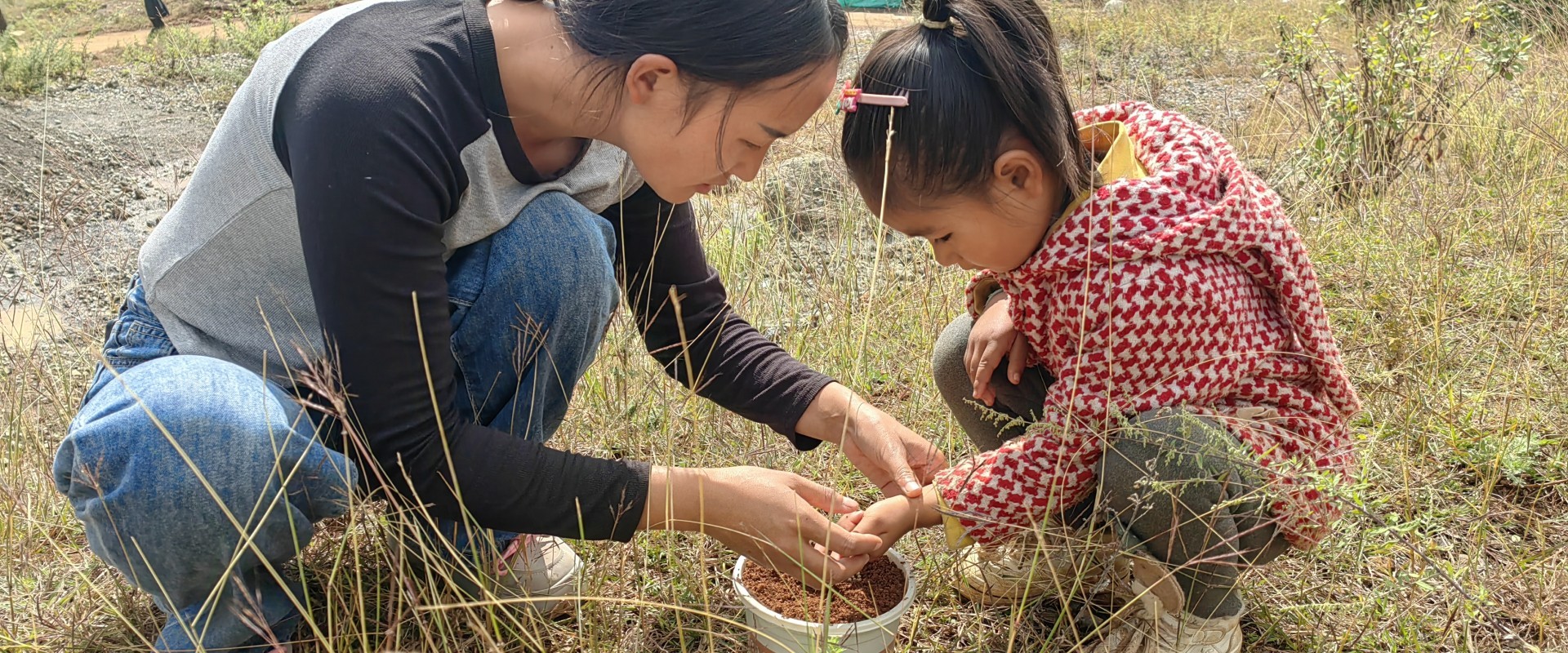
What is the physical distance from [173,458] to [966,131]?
115 centimetres

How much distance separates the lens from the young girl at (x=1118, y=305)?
61.2 inches

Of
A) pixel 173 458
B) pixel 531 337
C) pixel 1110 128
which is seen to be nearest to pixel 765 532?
pixel 531 337

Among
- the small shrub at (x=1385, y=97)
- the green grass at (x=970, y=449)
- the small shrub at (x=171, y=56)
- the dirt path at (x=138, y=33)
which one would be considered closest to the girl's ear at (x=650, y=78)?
the green grass at (x=970, y=449)

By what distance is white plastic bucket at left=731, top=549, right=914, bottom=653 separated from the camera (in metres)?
1.42

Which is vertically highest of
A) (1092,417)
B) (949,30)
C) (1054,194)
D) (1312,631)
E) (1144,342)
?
(949,30)

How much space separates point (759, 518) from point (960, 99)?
668 millimetres

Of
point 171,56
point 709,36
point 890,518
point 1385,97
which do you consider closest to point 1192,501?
point 890,518

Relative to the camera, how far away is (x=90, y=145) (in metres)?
4.78

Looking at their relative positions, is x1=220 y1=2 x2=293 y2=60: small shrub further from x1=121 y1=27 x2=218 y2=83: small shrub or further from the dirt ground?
the dirt ground

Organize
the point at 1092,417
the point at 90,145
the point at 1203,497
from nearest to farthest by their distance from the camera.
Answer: the point at 1203,497, the point at 1092,417, the point at 90,145

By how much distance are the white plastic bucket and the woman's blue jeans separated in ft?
1.63

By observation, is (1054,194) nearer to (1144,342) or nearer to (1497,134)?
(1144,342)

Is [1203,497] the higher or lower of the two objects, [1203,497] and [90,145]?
the higher

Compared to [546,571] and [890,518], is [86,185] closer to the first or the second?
[546,571]
